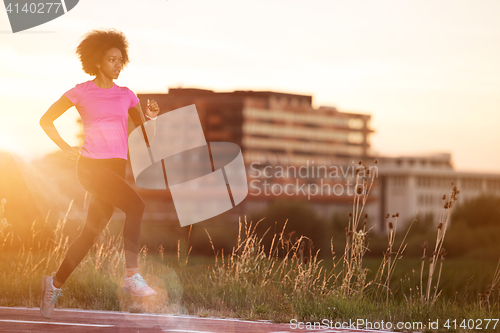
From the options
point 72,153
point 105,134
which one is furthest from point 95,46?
point 72,153

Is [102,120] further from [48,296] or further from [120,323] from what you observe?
[120,323]

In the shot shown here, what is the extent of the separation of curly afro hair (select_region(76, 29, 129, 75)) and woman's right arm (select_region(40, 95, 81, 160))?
Result: 0.33 m

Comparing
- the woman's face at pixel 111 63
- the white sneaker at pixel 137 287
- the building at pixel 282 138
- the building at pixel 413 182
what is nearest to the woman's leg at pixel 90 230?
the white sneaker at pixel 137 287

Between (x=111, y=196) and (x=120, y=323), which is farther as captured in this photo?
(x=120, y=323)

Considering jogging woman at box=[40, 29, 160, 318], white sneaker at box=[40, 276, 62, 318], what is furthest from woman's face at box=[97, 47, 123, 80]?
white sneaker at box=[40, 276, 62, 318]

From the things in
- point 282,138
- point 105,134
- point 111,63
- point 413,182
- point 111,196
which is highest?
point 111,63

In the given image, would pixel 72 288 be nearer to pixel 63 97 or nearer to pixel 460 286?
pixel 63 97

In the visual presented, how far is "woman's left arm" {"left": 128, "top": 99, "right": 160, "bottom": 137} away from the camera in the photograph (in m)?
5.06

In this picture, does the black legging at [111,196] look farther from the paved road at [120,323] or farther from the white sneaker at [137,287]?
the paved road at [120,323]

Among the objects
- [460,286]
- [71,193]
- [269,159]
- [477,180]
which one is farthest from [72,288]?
[477,180]

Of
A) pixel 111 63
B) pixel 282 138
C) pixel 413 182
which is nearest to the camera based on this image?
pixel 111 63

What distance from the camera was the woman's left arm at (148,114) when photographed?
16.6ft

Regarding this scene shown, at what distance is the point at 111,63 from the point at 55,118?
25.6 inches

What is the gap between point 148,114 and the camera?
5.11 metres
